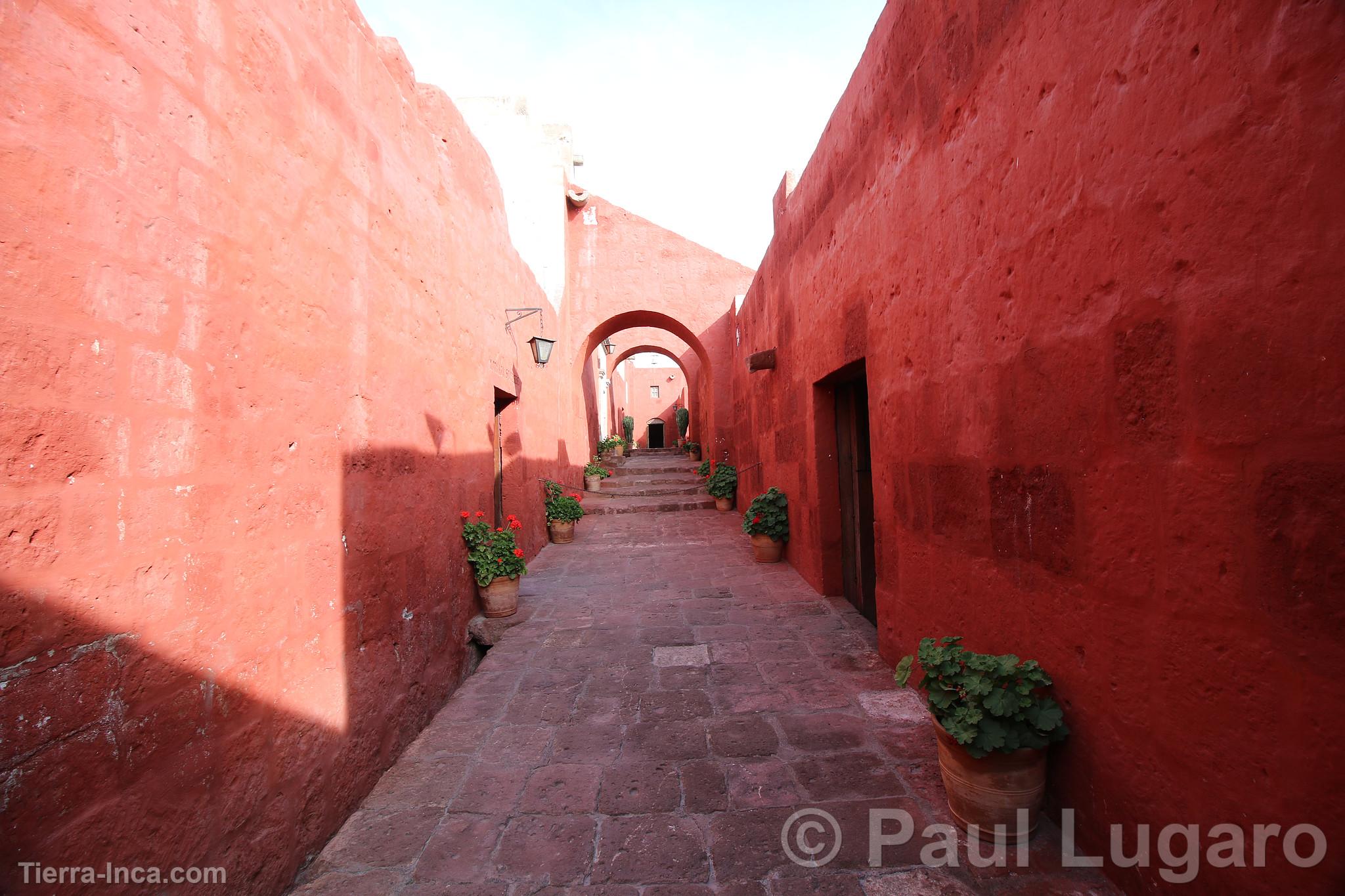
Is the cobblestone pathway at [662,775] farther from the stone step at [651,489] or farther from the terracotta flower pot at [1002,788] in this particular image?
the stone step at [651,489]

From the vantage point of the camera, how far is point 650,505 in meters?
10.1

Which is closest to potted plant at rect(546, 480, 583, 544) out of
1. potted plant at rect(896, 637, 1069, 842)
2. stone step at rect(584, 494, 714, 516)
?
stone step at rect(584, 494, 714, 516)

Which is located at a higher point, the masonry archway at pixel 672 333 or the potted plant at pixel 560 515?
the masonry archway at pixel 672 333

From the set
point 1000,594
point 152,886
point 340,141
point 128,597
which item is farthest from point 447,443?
point 1000,594

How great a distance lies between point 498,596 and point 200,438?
9.43ft

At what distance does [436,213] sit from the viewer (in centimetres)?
383

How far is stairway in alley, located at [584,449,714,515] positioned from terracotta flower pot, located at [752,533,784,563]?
381cm

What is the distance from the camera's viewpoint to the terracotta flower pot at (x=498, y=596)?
4.30 m

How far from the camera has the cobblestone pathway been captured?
1863 millimetres

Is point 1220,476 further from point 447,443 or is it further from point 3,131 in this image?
point 447,443

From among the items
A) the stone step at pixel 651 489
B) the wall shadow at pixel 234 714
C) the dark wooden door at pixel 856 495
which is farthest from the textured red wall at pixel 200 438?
the stone step at pixel 651 489

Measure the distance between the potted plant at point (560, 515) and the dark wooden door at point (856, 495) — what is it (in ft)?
14.1

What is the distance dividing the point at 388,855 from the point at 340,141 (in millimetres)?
3158

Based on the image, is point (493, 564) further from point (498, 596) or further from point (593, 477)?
point (593, 477)
